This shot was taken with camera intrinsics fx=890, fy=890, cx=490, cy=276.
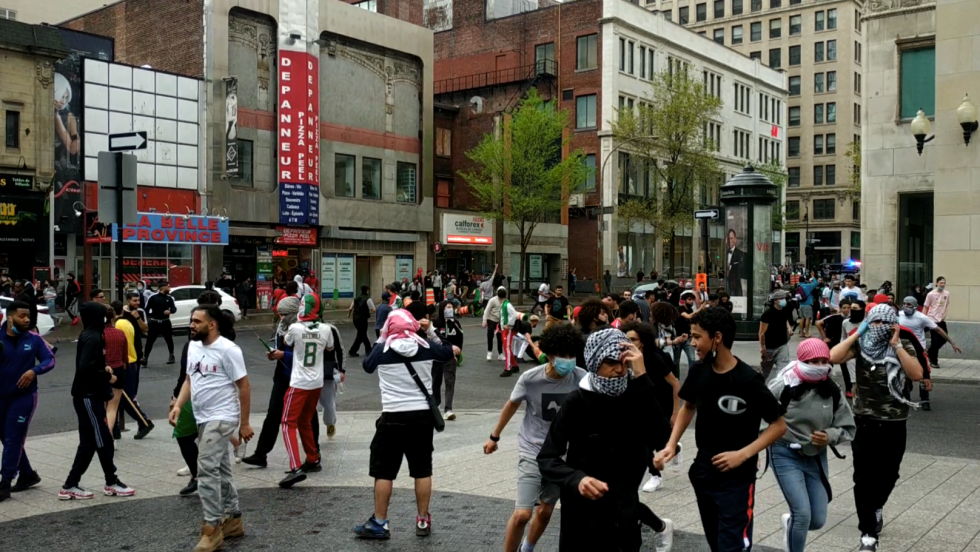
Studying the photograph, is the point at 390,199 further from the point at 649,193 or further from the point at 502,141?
the point at 649,193

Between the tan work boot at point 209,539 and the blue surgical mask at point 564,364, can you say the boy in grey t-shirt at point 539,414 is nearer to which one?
the blue surgical mask at point 564,364

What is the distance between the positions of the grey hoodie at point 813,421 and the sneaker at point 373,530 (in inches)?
120

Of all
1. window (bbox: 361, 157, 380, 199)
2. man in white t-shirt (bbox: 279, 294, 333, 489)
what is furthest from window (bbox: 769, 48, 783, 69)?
man in white t-shirt (bbox: 279, 294, 333, 489)

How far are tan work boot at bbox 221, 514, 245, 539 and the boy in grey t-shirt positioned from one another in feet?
7.41

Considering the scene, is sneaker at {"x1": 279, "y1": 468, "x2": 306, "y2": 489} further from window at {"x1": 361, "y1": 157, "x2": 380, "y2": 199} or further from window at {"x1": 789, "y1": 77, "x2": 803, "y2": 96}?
window at {"x1": 789, "y1": 77, "x2": 803, "y2": 96}

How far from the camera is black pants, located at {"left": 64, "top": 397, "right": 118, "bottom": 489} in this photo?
8.25 metres

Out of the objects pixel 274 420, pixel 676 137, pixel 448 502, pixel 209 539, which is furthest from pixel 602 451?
pixel 676 137

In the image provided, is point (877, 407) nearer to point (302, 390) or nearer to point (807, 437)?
point (807, 437)

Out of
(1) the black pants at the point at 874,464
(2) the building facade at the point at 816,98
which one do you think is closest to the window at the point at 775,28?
(2) the building facade at the point at 816,98

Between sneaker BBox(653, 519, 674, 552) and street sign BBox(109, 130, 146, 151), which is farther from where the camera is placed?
street sign BBox(109, 130, 146, 151)

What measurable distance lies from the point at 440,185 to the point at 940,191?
34.0 meters

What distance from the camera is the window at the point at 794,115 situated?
9275cm

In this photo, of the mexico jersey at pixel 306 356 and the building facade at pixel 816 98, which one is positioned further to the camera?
the building facade at pixel 816 98

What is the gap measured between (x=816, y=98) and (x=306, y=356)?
9126 centimetres
